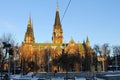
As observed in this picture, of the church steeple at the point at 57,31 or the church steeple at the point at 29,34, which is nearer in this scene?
the church steeple at the point at 29,34

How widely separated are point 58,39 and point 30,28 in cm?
1742

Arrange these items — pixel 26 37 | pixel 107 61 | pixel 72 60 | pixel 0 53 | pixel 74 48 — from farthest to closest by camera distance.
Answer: pixel 26 37
pixel 74 48
pixel 107 61
pixel 72 60
pixel 0 53

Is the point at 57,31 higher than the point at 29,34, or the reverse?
the point at 57,31

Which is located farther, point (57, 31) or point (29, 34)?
point (57, 31)

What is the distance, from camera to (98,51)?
3839 inches

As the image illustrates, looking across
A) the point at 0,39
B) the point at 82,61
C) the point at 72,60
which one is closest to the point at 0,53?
the point at 0,39

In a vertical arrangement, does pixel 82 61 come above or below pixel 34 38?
below

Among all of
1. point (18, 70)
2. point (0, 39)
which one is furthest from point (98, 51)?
point (0, 39)

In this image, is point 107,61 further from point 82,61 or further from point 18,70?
point 18,70

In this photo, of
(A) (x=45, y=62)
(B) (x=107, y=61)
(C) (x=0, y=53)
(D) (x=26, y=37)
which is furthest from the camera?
(D) (x=26, y=37)


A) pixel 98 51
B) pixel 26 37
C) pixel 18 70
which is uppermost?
pixel 26 37

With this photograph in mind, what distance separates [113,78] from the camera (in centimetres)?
3050

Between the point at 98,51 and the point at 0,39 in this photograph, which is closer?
the point at 0,39

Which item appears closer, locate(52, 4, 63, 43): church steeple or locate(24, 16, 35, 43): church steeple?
locate(24, 16, 35, 43): church steeple
